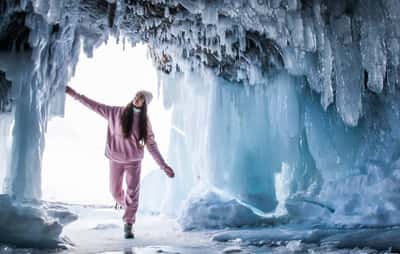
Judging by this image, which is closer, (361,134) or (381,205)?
(381,205)

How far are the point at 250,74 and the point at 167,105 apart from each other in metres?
3.16

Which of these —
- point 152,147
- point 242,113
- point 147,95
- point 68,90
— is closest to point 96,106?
point 68,90

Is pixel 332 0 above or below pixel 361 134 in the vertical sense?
above

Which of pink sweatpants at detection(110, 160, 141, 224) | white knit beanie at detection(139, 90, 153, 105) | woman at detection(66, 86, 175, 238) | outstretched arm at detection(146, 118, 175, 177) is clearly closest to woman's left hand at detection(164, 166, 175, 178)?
woman at detection(66, 86, 175, 238)

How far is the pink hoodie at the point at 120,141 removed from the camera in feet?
17.8

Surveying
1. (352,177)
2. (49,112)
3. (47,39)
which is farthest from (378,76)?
(49,112)

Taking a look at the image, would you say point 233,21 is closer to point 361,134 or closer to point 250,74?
point 250,74

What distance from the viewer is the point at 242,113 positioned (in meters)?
11.8

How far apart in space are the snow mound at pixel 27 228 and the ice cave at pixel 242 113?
2 centimetres

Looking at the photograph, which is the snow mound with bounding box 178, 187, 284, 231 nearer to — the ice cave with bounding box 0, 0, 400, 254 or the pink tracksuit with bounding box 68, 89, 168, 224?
the ice cave with bounding box 0, 0, 400, 254

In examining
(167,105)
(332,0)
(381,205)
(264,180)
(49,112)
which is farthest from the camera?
(167,105)

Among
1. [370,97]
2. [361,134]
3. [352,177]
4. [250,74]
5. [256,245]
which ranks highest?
[250,74]

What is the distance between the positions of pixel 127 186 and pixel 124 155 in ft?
1.30

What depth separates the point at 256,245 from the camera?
19.9ft
